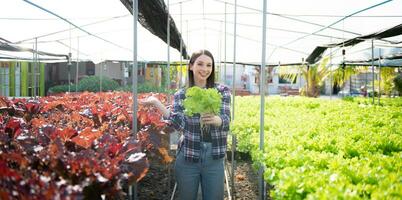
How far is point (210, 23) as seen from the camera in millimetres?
13117

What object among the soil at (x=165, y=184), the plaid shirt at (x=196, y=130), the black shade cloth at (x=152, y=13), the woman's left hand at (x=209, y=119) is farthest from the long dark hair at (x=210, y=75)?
the black shade cloth at (x=152, y=13)

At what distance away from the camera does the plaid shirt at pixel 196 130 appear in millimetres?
3422

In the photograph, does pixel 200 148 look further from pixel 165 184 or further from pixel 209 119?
pixel 165 184

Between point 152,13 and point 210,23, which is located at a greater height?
point 210,23

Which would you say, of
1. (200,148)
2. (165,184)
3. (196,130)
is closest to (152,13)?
(165,184)

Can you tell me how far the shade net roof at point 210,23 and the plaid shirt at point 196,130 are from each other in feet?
9.97

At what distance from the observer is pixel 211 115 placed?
3.24m

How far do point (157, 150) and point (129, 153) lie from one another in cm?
150

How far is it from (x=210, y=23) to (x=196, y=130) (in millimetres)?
9999

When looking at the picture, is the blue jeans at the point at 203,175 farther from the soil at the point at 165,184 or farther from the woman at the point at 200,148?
the soil at the point at 165,184

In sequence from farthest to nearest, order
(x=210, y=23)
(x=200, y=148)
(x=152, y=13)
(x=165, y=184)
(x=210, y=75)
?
(x=210, y=23), (x=152, y=13), (x=165, y=184), (x=210, y=75), (x=200, y=148)

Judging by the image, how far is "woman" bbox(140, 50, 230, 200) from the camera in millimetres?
3432

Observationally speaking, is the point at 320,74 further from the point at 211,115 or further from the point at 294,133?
the point at 211,115

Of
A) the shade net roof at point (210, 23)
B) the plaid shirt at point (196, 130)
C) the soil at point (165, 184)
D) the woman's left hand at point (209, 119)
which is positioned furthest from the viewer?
the shade net roof at point (210, 23)
